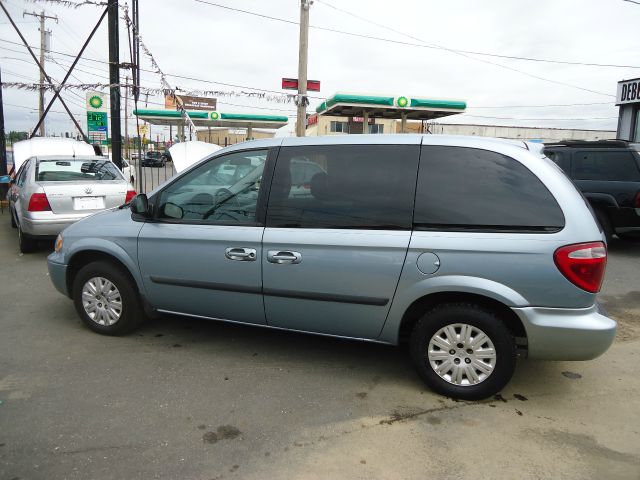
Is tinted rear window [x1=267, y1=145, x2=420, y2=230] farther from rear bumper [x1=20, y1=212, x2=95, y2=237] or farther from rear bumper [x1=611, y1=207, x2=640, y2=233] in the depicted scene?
rear bumper [x1=611, y1=207, x2=640, y2=233]

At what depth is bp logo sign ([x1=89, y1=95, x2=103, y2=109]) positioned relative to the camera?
16.4 metres

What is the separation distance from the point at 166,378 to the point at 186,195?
56.3 inches

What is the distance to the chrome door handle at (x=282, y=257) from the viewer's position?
3.45 meters

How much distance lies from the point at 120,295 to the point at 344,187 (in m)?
2.19

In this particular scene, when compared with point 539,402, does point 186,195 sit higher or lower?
higher

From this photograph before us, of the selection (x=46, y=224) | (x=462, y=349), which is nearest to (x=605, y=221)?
(x=462, y=349)

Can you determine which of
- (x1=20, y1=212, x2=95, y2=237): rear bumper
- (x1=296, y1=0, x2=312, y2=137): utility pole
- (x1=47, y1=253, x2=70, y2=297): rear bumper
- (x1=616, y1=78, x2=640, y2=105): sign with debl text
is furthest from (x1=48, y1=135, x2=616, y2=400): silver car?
(x1=616, y1=78, x2=640, y2=105): sign with debl text

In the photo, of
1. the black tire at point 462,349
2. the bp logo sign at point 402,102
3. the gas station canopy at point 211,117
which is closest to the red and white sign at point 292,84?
the bp logo sign at point 402,102

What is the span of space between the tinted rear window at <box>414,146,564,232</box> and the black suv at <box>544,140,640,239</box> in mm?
Answer: 5081

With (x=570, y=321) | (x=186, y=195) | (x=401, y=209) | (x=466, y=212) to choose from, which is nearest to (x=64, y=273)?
(x=186, y=195)

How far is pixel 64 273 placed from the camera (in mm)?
4383

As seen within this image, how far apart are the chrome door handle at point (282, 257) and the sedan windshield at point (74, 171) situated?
520 cm

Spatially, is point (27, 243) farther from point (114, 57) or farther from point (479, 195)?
point (479, 195)

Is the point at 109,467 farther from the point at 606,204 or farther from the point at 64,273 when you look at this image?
the point at 606,204
